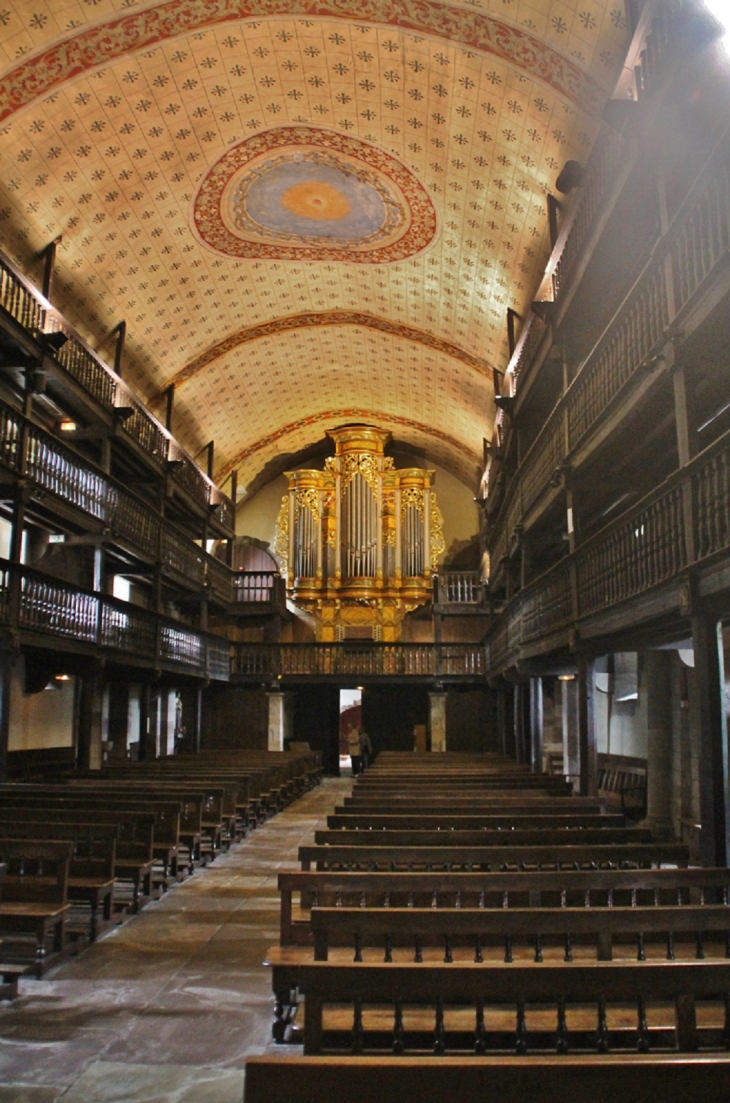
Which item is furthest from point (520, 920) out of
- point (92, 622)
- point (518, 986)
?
point (92, 622)

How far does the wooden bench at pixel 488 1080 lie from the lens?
2.40 metres

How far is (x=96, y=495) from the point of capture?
16656 mm

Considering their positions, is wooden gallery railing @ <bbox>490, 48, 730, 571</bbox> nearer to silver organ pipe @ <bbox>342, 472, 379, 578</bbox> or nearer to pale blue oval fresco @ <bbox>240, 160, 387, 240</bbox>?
pale blue oval fresco @ <bbox>240, 160, 387, 240</bbox>

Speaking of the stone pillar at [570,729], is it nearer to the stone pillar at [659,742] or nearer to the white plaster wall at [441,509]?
the stone pillar at [659,742]

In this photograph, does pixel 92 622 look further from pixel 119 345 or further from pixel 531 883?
pixel 531 883

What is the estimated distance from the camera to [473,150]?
14211 mm

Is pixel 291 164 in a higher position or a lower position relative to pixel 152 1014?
higher

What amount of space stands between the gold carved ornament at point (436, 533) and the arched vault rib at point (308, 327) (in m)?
8.44

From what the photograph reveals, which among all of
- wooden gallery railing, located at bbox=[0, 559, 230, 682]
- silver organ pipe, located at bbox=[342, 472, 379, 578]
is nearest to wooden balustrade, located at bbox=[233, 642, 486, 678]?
wooden gallery railing, located at bbox=[0, 559, 230, 682]

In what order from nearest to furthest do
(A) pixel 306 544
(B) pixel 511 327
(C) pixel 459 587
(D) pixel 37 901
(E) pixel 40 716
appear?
(D) pixel 37 901
(B) pixel 511 327
(E) pixel 40 716
(C) pixel 459 587
(A) pixel 306 544

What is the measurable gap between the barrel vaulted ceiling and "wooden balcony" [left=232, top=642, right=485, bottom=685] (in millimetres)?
7265

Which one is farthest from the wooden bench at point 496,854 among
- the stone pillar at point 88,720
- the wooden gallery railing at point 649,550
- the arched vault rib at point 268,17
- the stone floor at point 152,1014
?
the stone pillar at point 88,720

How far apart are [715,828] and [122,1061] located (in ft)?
15.9

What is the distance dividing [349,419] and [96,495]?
14463mm
